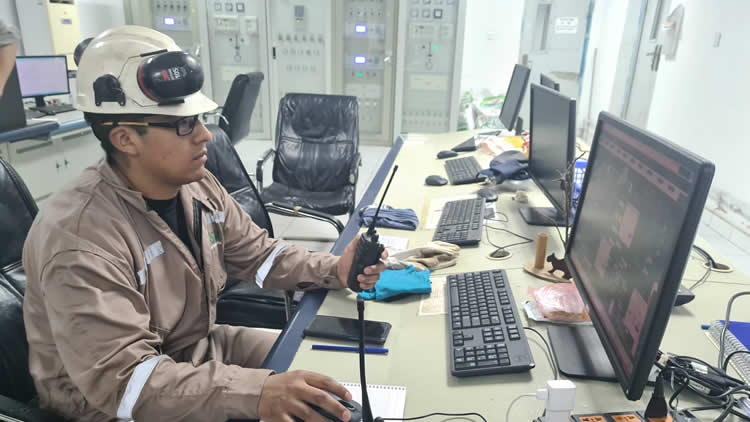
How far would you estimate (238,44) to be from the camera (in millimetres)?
5820

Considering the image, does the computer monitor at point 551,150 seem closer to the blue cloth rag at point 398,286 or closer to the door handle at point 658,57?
the blue cloth rag at point 398,286

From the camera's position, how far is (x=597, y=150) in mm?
1129

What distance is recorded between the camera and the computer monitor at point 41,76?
3727 millimetres

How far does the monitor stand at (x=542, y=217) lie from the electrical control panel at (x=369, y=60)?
4043mm

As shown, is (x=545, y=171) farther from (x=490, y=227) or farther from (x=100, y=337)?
(x=100, y=337)

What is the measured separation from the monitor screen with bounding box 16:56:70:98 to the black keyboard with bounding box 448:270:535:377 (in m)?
3.90

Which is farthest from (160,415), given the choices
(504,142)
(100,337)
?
(504,142)

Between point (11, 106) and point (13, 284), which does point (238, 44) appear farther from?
point (13, 284)

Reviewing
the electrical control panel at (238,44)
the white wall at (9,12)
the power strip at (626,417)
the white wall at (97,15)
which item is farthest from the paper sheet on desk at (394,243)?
the white wall at (97,15)

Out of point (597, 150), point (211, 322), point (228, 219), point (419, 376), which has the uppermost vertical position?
point (597, 150)

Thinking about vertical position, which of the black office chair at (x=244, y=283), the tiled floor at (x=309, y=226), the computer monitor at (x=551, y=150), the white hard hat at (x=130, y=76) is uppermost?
the white hard hat at (x=130, y=76)

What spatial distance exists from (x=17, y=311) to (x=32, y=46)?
4.67 metres

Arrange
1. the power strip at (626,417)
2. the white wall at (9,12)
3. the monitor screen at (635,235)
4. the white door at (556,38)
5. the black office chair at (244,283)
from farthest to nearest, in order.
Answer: the white door at (556,38), the white wall at (9,12), the black office chair at (244,283), the power strip at (626,417), the monitor screen at (635,235)

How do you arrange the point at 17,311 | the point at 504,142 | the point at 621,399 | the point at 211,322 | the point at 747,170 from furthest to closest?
1. the point at 747,170
2. the point at 504,142
3. the point at 211,322
4. the point at 17,311
5. the point at 621,399
